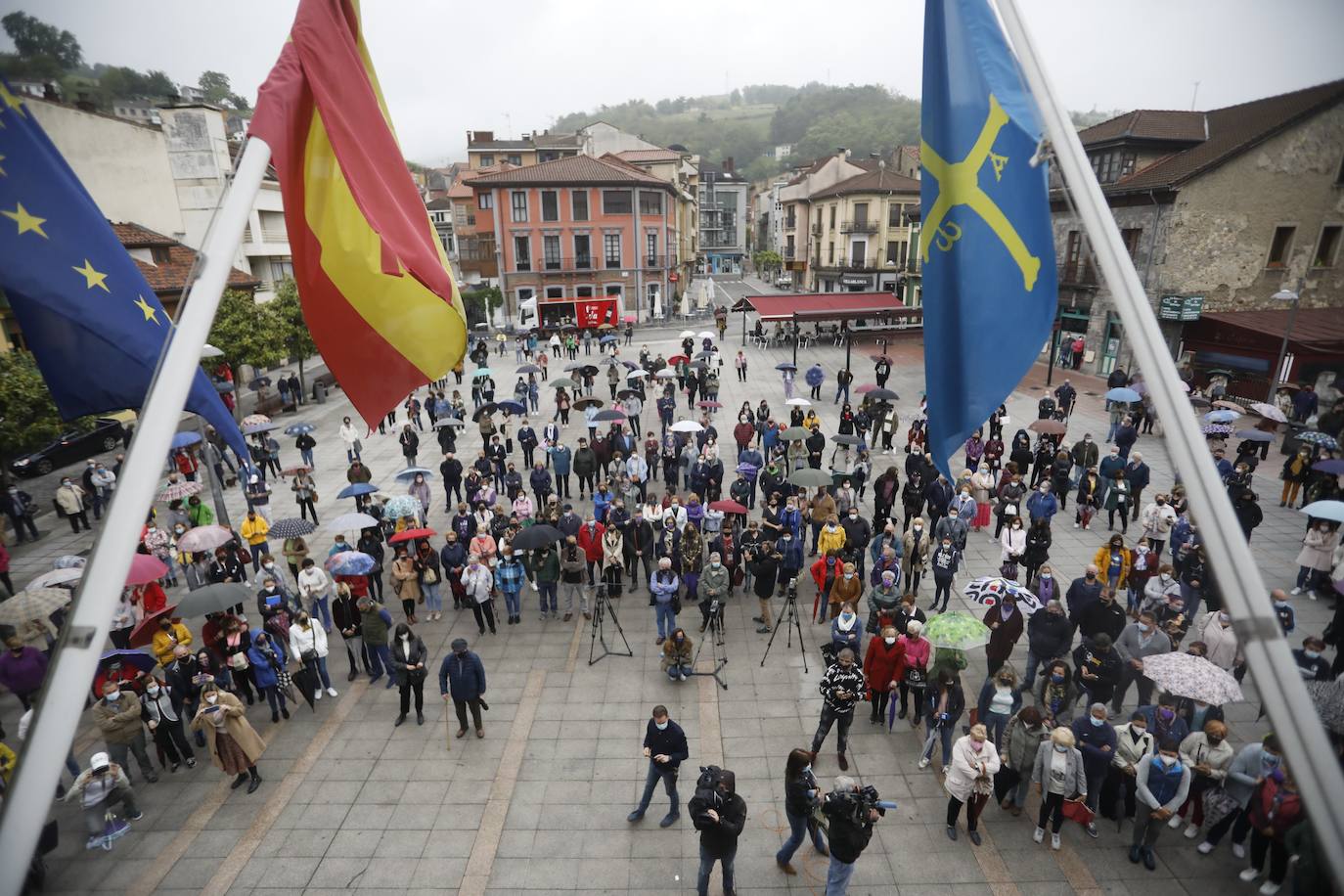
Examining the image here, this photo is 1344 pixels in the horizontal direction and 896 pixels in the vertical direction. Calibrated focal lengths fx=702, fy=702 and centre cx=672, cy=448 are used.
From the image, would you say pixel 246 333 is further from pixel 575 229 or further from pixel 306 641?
pixel 575 229

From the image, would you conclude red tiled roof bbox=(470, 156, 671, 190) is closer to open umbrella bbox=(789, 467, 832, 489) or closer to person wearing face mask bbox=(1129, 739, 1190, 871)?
open umbrella bbox=(789, 467, 832, 489)

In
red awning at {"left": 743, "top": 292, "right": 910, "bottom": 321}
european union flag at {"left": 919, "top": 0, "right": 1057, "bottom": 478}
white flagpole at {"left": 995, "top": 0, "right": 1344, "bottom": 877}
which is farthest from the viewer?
red awning at {"left": 743, "top": 292, "right": 910, "bottom": 321}

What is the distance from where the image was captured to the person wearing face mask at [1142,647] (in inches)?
359

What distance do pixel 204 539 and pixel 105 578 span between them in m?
11.2

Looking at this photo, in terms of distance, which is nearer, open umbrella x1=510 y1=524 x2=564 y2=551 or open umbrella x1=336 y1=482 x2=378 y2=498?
open umbrella x1=510 y1=524 x2=564 y2=551

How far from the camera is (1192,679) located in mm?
7664

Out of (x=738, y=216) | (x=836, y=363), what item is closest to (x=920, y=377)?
(x=836, y=363)

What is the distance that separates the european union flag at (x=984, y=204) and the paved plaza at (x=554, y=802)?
214 inches

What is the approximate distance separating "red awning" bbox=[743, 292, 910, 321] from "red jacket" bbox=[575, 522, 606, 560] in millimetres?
24639

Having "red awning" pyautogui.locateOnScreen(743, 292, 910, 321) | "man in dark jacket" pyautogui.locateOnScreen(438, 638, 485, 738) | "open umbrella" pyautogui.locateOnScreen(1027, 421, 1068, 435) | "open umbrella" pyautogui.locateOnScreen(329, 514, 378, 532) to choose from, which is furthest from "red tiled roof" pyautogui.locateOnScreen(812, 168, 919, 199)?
"man in dark jacket" pyautogui.locateOnScreen(438, 638, 485, 738)

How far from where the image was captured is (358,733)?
388 inches

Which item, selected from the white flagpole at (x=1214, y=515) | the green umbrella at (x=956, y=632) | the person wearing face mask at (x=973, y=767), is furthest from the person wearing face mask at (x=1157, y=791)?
the white flagpole at (x=1214, y=515)

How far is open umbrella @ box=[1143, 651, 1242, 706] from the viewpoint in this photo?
294 inches

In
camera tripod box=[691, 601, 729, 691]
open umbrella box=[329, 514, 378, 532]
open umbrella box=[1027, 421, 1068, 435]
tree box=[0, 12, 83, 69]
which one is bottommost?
camera tripod box=[691, 601, 729, 691]
